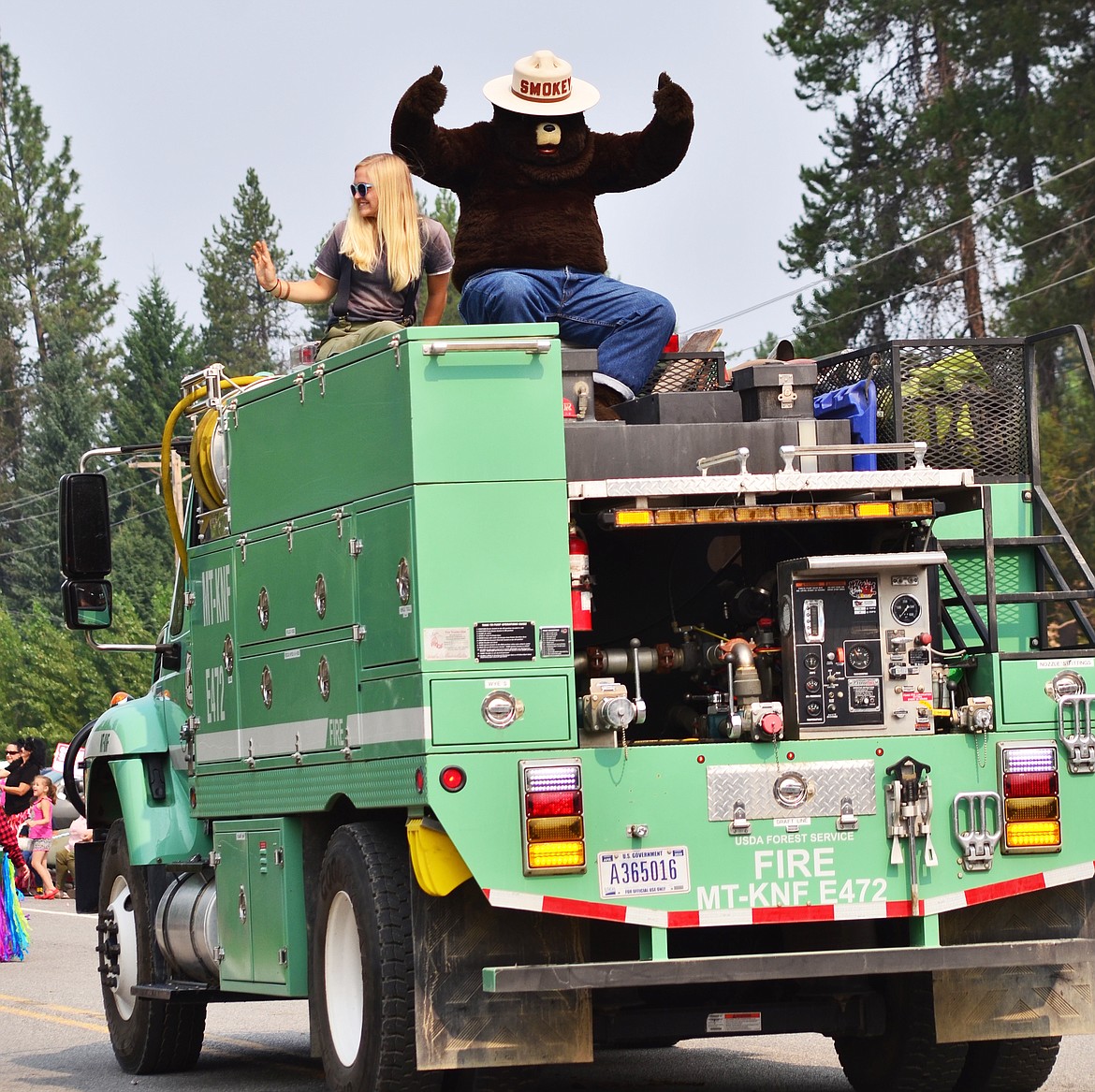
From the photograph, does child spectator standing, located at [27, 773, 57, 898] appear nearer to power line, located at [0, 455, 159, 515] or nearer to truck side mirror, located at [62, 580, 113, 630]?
truck side mirror, located at [62, 580, 113, 630]

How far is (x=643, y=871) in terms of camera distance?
750 cm

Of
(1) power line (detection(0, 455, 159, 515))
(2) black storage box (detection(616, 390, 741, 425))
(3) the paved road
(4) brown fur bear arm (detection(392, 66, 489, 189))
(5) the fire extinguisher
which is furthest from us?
(1) power line (detection(0, 455, 159, 515))

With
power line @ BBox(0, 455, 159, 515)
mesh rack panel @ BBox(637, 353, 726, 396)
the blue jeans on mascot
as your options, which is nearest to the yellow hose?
the blue jeans on mascot

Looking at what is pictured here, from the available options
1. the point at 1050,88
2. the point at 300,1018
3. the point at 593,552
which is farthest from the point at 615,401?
the point at 1050,88

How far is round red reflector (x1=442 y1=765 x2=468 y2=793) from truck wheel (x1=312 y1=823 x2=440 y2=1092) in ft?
1.81

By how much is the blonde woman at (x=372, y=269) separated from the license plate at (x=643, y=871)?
3028 millimetres

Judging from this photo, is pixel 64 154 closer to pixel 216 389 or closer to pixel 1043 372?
pixel 1043 372

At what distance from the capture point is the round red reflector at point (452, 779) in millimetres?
7324

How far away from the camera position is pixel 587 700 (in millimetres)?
7648

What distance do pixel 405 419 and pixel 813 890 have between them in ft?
6.95

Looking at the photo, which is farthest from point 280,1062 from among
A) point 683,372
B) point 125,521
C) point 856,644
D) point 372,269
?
point 125,521

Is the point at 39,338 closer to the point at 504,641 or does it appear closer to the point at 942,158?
the point at 942,158

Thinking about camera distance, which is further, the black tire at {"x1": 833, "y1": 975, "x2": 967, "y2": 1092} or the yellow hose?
the yellow hose

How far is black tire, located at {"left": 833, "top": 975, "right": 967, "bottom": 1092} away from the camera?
854 centimetres
